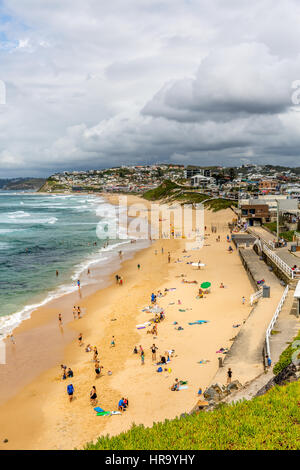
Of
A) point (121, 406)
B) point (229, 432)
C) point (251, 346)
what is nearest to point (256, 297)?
point (251, 346)

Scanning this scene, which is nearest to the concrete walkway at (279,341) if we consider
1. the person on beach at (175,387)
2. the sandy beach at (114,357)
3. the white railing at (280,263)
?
the white railing at (280,263)

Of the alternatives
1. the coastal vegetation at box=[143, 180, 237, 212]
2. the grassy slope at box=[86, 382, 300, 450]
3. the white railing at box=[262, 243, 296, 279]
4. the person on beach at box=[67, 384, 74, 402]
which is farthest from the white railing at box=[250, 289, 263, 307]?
the coastal vegetation at box=[143, 180, 237, 212]

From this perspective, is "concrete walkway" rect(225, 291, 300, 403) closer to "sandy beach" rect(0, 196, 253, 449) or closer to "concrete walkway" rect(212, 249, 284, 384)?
"concrete walkway" rect(212, 249, 284, 384)

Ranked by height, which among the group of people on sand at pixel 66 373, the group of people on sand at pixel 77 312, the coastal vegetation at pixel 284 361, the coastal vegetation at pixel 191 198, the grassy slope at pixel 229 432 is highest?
the coastal vegetation at pixel 191 198

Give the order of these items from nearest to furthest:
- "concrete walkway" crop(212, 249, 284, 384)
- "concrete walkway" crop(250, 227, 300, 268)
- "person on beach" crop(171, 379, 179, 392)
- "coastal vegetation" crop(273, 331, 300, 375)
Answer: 1. "coastal vegetation" crop(273, 331, 300, 375)
2. "concrete walkway" crop(212, 249, 284, 384)
3. "person on beach" crop(171, 379, 179, 392)
4. "concrete walkway" crop(250, 227, 300, 268)

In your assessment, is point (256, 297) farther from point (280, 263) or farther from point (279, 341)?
point (279, 341)

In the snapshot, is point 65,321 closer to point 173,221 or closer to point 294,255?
point 294,255

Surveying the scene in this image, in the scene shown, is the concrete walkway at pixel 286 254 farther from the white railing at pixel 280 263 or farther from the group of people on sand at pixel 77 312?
the group of people on sand at pixel 77 312
